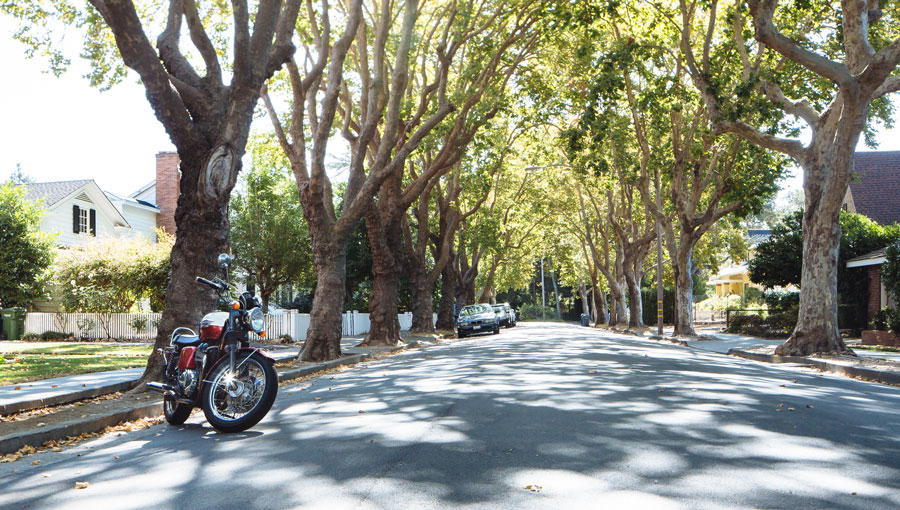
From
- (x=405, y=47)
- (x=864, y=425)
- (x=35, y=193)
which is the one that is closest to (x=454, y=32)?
(x=405, y=47)

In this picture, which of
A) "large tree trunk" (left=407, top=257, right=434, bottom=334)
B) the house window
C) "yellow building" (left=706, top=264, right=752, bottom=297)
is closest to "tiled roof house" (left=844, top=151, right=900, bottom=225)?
"yellow building" (left=706, top=264, right=752, bottom=297)

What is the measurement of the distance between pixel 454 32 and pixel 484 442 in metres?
17.1

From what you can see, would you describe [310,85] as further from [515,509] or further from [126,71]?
[515,509]

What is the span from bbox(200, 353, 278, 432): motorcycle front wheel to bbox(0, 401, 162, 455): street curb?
4.75ft

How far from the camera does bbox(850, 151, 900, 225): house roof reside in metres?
38.0

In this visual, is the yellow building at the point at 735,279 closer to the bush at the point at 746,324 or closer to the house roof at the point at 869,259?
the bush at the point at 746,324

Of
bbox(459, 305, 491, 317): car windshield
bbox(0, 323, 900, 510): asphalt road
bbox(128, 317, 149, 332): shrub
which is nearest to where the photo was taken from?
bbox(0, 323, 900, 510): asphalt road

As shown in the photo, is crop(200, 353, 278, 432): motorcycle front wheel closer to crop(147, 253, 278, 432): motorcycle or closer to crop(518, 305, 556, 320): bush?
crop(147, 253, 278, 432): motorcycle

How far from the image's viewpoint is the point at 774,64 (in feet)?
80.9

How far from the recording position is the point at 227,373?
789 cm

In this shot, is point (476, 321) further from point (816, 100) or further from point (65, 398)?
point (65, 398)

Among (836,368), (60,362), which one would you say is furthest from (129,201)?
(836,368)

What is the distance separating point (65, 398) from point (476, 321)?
2771cm

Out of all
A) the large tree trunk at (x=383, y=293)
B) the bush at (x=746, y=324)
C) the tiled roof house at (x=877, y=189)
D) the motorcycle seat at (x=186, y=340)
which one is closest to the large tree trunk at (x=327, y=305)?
the large tree trunk at (x=383, y=293)
